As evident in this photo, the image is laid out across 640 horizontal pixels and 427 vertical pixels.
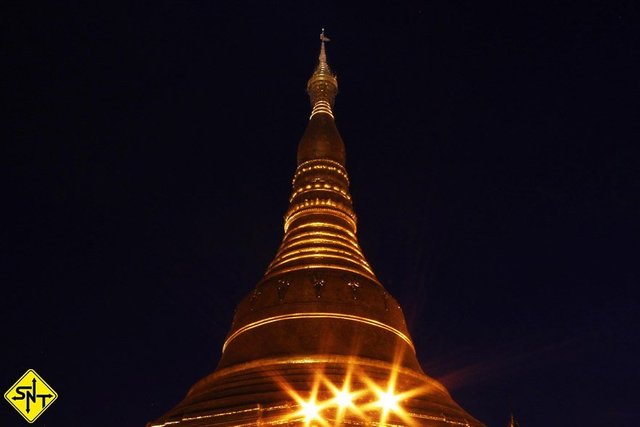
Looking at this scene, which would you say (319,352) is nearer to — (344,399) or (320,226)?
(344,399)

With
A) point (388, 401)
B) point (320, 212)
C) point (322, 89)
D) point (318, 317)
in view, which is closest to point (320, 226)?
point (320, 212)

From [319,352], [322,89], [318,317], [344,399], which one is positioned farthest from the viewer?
[322,89]

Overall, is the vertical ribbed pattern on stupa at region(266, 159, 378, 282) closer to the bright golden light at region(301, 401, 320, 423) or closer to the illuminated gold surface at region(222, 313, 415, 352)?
the illuminated gold surface at region(222, 313, 415, 352)

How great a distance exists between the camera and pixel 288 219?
14.2 metres

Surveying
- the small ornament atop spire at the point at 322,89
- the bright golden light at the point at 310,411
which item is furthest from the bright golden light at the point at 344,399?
the small ornament atop spire at the point at 322,89

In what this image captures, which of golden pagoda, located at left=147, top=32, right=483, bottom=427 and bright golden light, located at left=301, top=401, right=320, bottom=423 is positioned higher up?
golden pagoda, located at left=147, top=32, right=483, bottom=427

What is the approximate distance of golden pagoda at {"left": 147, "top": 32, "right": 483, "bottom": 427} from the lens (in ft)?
31.2

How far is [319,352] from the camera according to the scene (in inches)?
420

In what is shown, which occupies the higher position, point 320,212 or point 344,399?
Result: point 320,212

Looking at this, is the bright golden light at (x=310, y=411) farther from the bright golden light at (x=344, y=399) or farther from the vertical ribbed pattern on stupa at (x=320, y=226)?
the vertical ribbed pattern on stupa at (x=320, y=226)

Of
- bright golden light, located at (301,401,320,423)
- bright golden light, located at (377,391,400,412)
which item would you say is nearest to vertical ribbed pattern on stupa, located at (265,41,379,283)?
bright golden light, located at (377,391,400,412)

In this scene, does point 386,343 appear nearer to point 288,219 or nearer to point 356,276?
point 356,276

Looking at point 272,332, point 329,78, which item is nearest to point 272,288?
point 272,332

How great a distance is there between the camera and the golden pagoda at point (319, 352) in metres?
9.52
